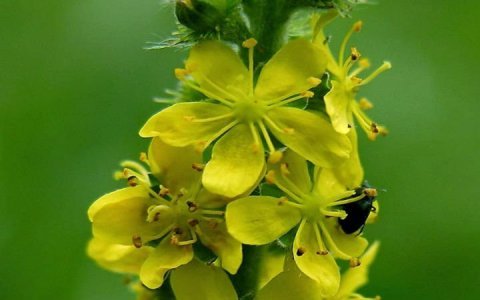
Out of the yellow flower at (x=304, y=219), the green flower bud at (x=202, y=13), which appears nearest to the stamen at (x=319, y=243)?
the yellow flower at (x=304, y=219)

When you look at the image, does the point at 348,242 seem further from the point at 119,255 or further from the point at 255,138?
the point at 119,255

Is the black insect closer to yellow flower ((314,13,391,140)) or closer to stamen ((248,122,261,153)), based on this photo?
yellow flower ((314,13,391,140))

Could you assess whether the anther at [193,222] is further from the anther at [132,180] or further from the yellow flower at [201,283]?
the anther at [132,180]

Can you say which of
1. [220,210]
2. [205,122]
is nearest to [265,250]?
[220,210]

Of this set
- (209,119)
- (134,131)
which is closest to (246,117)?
(209,119)

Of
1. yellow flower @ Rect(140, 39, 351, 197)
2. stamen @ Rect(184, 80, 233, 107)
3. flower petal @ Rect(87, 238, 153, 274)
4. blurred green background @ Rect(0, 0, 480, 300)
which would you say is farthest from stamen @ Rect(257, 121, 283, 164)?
blurred green background @ Rect(0, 0, 480, 300)

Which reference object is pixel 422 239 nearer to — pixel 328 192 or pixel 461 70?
pixel 461 70
